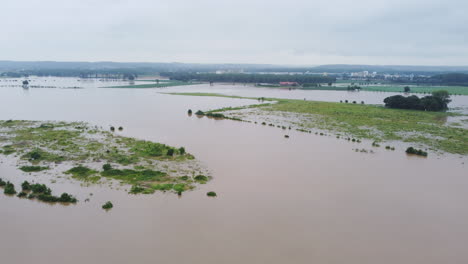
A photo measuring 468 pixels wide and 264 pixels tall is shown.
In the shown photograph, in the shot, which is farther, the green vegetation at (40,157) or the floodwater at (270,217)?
the green vegetation at (40,157)

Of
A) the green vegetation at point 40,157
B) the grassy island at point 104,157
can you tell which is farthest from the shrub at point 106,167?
the green vegetation at point 40,157

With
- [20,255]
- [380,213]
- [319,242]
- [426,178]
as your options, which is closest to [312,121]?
[426,178]

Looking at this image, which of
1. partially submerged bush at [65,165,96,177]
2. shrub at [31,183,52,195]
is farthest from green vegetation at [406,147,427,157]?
shrub at [31,183,52,195]

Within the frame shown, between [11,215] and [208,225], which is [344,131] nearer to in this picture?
[208,225]

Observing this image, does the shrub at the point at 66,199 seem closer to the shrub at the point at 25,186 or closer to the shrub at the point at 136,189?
the shrub at the point at 25,186

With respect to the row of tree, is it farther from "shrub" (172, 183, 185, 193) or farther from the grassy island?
"shrub" (172, 183, 185, 193)

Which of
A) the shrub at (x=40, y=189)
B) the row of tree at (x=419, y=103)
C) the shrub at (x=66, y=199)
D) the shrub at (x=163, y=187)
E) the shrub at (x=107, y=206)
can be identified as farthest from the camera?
the row of tree at (x=419, y=103)

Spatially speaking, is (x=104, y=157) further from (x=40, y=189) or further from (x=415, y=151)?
(x=415, y=151)
